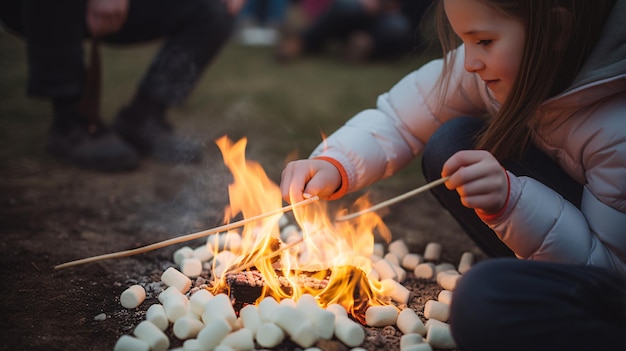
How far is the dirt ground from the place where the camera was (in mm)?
1368

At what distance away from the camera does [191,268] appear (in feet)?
5.32

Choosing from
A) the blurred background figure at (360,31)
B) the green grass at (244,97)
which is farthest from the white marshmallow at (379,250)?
the blurred background figure at (360,31)

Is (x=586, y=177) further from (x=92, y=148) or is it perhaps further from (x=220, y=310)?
(x=92, y=148)

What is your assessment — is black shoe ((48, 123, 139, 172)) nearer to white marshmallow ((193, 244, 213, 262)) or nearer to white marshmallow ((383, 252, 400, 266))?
white marshmallow ((193, 244, 213, 262))

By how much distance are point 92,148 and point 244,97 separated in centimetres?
152

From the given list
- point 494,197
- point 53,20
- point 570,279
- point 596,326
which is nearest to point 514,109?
point 494,197

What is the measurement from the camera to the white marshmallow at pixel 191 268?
5.31ft

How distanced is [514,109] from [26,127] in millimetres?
2638

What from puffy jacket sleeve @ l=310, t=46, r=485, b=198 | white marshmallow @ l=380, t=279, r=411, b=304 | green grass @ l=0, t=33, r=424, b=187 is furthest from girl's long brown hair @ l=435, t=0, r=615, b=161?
green grass @ l=0, t=33, r=424, b=187

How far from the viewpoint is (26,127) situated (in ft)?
9.91

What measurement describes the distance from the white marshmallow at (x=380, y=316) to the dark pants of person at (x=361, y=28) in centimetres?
437

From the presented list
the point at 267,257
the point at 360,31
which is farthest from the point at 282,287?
the point at 360,31

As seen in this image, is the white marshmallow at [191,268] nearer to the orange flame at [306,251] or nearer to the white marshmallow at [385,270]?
the orange flame at [306,251]

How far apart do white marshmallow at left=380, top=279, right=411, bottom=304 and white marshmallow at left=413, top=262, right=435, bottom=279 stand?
17 centimetres
